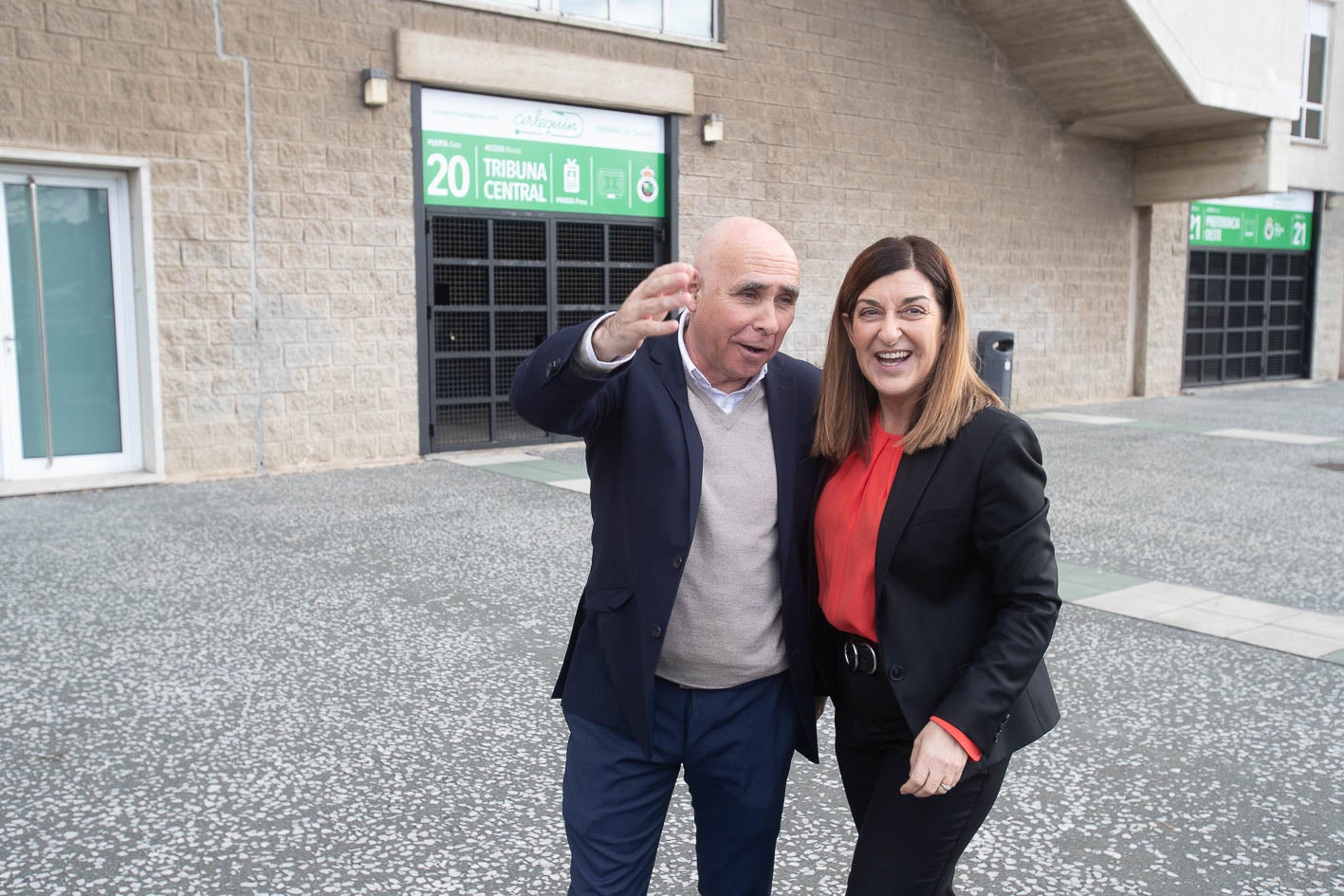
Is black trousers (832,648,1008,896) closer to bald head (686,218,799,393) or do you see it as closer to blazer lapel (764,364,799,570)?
blazer lapel (764,364,799,570)

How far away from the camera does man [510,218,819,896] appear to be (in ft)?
7.26

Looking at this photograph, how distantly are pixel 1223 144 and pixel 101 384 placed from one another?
14.5 meters

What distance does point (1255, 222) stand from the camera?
19875 mm

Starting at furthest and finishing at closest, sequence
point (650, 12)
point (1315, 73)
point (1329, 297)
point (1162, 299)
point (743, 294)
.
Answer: point (1329, 297)
point (1315, 73)
point (1162, 299)
point (650, 12)
point (743, 294)

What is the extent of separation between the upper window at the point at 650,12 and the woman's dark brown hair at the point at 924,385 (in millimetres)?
10184

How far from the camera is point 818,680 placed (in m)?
2.36

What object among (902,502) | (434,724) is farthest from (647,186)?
(902,502)

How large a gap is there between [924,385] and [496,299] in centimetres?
985

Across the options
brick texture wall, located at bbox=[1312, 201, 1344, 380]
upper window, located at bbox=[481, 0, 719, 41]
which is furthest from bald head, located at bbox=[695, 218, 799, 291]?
brick texture wall, located at bbox=[1312, 201, 1344, 380]

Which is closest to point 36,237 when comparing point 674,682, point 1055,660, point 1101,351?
point 1055,660

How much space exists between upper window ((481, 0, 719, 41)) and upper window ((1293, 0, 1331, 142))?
12.8 m

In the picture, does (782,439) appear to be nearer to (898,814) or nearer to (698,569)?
(698,569)

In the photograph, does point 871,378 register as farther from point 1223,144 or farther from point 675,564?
point 1223,144

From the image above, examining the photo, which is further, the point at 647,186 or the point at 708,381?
the point at 647,186
